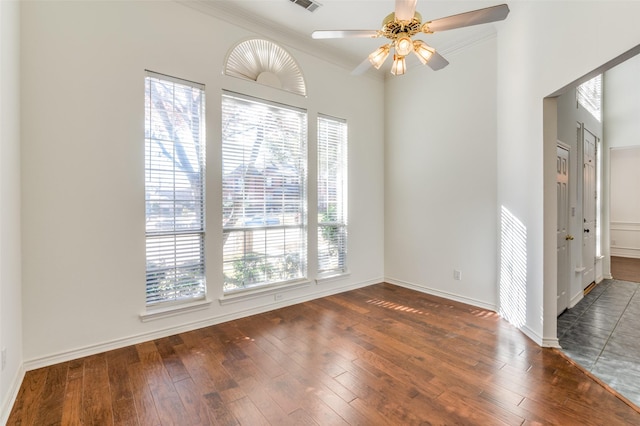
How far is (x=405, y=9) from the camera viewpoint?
203 centimetres

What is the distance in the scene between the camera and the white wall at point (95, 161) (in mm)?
2371

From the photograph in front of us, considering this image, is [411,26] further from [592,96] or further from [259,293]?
[592,96]

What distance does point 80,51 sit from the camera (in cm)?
254

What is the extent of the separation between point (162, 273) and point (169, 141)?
1380 mm

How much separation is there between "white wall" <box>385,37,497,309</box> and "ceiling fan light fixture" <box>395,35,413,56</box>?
197 centimetres

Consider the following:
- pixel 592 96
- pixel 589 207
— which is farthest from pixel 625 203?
pixel 592 96

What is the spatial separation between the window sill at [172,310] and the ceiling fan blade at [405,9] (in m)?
3.26

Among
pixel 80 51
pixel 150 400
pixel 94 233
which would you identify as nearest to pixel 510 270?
pixel 150 400

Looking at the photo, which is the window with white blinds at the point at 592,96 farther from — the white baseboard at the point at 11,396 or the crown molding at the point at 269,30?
the white baseboard at the point at 11,396

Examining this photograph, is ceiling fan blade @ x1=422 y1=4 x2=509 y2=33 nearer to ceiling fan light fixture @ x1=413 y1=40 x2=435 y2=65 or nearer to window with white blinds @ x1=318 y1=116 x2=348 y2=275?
ceiling fan light fixture @ x1=413 y1=40 x2=435 y2=65

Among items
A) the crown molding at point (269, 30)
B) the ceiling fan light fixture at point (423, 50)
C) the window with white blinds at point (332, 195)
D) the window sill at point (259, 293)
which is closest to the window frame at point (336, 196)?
the window with white blinds at point (332, 195)

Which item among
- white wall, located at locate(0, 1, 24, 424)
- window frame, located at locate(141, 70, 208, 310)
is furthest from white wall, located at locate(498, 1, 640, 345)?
white wall, located at locate(0, 1, 24, 424)

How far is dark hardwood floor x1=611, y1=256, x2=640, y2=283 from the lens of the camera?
5.24 metres

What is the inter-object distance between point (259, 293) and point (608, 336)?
380 centimetres
